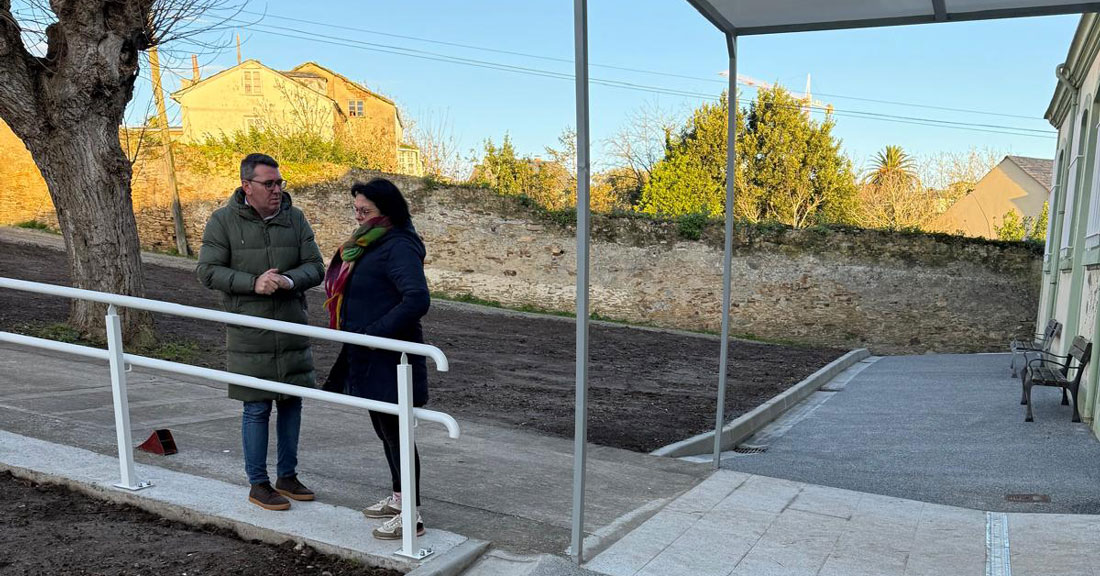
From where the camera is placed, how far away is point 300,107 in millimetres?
23438

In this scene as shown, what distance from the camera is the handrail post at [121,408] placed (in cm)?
363

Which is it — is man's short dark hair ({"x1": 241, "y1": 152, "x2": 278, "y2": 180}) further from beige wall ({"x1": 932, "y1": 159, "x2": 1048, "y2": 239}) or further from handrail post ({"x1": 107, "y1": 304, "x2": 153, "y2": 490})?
beige wall ({"x1": 932, "y1": 159, "x2": 1048, "y2": 239})

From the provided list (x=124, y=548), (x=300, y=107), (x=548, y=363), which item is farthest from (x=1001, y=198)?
(x=124, y=548)

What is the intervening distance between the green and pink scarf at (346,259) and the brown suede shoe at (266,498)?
33.8 inches

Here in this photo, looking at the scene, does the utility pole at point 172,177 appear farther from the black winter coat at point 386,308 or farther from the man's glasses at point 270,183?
the black winter coat at point 386,308

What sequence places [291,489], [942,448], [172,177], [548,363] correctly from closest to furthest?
[291,489] → [942,448] → [548,363] → [172,177]

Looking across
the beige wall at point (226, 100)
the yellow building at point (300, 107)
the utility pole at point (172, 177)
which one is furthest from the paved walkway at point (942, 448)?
the beige wall at point (226, 100)

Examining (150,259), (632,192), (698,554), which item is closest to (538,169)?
(632,192)

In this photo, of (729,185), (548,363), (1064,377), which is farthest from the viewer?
(548,363)

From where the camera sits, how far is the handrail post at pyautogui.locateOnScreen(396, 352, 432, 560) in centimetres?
297

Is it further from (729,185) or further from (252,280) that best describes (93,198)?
(729,185)

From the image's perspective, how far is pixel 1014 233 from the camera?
76.7 feet

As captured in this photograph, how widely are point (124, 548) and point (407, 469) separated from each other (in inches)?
49.8

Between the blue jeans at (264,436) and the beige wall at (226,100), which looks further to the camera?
the beige wall at (226,100)
